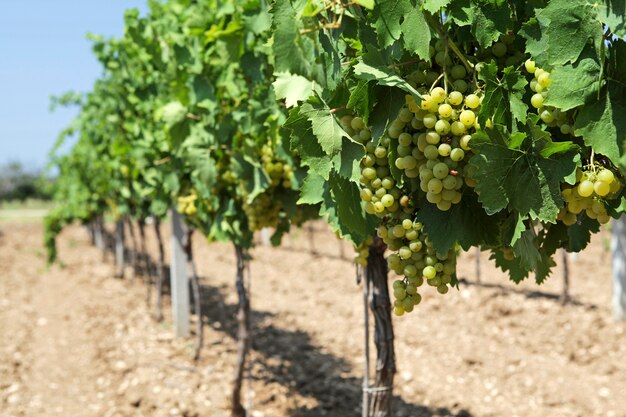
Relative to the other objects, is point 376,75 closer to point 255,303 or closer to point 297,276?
point 255,303

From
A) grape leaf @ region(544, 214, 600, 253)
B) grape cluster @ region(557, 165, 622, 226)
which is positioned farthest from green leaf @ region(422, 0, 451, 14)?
grape leaf @ region(544, 214, 600, 253)

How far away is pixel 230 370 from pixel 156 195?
189 centimetres

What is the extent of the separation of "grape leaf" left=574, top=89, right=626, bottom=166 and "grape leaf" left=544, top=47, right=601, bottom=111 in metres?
0.03

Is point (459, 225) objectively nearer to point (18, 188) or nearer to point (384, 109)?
point (384, 109)

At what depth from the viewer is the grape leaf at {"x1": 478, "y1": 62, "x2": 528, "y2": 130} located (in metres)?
1.49

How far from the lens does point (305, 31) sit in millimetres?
1595

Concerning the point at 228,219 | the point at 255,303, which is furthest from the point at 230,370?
the point at 255,303

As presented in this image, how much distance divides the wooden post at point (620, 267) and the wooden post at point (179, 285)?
16.5 feet

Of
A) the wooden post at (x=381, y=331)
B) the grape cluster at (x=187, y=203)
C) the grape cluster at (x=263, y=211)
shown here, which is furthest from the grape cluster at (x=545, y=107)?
the grape cluster at (x=187, y=203)

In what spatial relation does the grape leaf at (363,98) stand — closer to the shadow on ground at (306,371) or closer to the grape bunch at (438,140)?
the grape bunch at (438,140)

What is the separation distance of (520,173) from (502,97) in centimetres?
20

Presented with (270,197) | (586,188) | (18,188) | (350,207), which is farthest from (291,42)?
(18,188)

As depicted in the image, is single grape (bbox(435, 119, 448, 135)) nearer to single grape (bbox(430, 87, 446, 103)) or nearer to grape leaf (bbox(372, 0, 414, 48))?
single grape (bbox(430, 87, 446, 103))

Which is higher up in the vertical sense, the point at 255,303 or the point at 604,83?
the point at 604,83
